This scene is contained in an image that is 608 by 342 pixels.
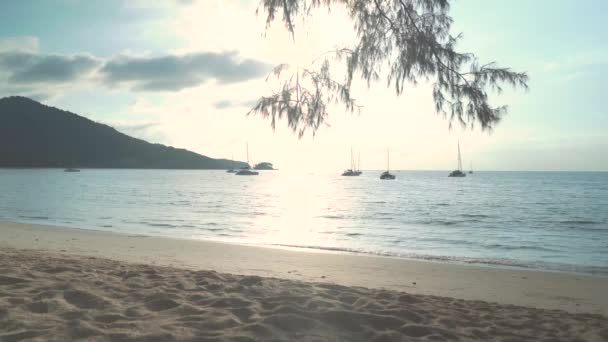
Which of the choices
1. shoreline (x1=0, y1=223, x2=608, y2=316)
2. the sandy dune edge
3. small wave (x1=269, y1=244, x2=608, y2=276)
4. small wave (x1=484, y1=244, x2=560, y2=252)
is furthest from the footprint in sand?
small wave (x1=484, y1=244, x2=560, y2=252)

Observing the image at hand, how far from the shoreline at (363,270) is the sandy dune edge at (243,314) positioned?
1.78 meters

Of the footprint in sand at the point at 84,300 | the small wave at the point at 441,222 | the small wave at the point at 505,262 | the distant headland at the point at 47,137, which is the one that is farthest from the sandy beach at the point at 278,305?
the distant headland at the point at 47,137

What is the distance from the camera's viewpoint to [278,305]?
5.51 metres

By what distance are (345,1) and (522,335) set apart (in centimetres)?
461

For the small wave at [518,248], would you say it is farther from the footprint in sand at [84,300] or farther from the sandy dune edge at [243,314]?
the footprint in sand at [84,300]

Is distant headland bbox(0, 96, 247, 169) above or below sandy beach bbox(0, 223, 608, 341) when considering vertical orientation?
above

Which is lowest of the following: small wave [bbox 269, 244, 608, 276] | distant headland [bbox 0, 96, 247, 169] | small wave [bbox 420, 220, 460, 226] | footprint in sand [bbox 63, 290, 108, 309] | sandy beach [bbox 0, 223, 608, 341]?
small wave [bbox 420, 220, 460, 226]

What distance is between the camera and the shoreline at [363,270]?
8008mm

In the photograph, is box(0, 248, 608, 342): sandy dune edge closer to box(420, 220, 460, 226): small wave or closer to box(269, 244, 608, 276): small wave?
box(269, 244, 608, 276): small wave

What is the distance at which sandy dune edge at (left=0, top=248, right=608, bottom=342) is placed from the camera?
4.50 m

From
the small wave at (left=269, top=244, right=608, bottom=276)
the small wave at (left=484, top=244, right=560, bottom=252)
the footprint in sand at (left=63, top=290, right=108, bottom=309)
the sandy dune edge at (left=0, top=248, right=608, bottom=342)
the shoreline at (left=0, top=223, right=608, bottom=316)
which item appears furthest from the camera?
the small wave at (left=484, top=244, right=560, bottom=252)

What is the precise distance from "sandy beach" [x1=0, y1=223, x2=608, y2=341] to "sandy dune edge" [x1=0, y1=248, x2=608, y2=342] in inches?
0.5

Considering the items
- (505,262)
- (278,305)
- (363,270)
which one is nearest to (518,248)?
(505,262)

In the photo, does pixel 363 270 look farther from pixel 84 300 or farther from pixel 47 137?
pixel 47 137
